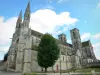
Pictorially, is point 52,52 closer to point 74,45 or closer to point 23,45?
point 23,45

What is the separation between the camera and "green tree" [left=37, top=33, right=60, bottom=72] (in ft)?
113

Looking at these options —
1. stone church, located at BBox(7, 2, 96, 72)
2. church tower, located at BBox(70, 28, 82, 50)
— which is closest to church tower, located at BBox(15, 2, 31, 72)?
stone church, located at BBox(7, 2, 96, 72)

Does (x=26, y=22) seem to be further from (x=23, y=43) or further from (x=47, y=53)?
(x=47, y=53)

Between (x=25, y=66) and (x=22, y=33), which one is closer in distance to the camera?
(x=25, y=66)

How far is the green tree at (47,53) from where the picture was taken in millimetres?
34450

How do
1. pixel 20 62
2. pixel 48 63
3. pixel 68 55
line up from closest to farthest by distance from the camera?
1. pixel 48 63
2. pixel 20 62
3. pixel 68 55

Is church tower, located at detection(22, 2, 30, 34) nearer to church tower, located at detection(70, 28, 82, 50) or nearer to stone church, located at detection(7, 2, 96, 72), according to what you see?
stone church, located at detection(7, 2, 96, 72)

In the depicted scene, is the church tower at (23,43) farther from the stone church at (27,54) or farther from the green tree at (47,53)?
the green tree at (47,53)

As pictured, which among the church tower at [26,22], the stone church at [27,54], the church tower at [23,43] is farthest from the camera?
the church tower at [26,22]

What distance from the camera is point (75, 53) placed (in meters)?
62.4

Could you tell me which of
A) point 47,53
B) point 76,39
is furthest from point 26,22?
point 76,39

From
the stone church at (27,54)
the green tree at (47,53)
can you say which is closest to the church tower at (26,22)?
the stone church at (27,54)

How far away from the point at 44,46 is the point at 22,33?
17.6m

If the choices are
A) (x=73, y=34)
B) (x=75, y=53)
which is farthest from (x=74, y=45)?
(x=75, y=53)
